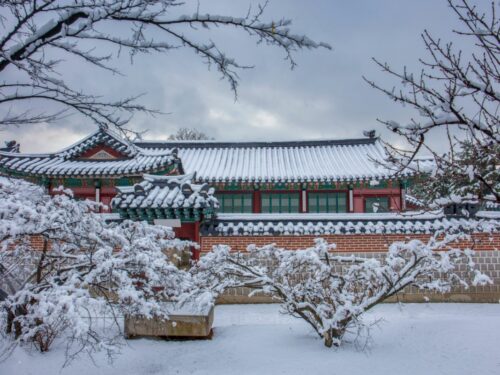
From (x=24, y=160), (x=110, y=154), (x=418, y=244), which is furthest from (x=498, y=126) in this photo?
(x=24, y=160)

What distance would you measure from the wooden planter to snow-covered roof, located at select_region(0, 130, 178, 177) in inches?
316

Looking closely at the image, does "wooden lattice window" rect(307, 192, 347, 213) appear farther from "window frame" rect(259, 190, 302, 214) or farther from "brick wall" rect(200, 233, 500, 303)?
"brick wall" rect(200, 233, 500, 303)

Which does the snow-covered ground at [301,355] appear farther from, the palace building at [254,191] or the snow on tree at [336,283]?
the palace building at [254,191]

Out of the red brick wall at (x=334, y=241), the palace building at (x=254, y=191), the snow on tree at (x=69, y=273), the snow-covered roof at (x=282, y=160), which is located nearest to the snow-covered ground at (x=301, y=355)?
the snow on tree at (x=69, y=273)

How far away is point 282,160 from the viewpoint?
19125mm

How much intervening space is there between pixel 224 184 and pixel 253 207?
5.51 ft

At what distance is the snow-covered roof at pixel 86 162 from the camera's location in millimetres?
14430

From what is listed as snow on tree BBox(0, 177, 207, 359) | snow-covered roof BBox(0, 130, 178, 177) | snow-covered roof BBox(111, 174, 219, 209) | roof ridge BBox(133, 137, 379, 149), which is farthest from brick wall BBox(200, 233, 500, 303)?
roof ridge BBox(133, 137, 379, 149)

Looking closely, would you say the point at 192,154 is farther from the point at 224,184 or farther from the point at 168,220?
the point at 168,220

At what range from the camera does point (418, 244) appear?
6223 millimetres

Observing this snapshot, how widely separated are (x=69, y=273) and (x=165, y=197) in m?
4.73

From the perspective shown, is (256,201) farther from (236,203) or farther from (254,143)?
(254,143)

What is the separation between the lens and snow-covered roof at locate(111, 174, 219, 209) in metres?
9.62

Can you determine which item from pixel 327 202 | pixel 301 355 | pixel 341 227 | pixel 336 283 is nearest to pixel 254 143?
pixel 327 202
